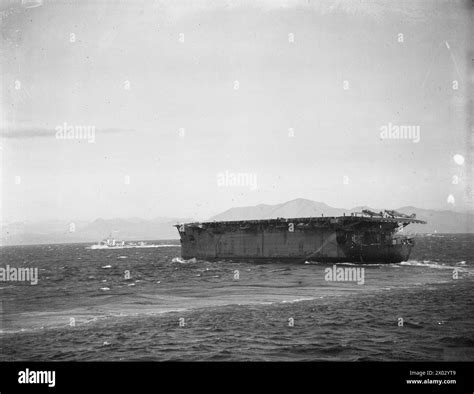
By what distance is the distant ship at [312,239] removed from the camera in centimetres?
4444

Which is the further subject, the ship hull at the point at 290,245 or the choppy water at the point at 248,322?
the ship hull at the point at 290,245

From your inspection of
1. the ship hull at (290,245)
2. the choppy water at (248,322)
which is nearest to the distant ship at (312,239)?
the ship hull at (290,245)

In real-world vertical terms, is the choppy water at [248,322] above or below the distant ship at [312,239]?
below

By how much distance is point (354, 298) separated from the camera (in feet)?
81.9

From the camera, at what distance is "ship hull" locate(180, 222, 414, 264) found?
147ft

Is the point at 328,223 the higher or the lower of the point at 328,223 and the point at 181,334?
the higher

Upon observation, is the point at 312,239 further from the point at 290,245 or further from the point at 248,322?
the point at 248,322

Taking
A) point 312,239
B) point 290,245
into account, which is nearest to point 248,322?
point 312,239

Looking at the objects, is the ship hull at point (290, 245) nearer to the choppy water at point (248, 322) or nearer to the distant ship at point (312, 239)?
the distant ship at point (312, 239)
